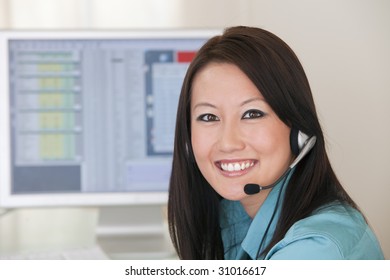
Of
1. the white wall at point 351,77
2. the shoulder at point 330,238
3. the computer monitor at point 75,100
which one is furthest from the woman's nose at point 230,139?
the computer monitor at point 75,100

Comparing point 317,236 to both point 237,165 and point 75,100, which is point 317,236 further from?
point 75,100

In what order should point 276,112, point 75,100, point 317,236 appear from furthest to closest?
point 75,100
point 276,112
point 317,236

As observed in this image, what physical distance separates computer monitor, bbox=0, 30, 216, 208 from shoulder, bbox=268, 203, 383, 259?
1.51ft

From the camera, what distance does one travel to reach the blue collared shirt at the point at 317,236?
523mm

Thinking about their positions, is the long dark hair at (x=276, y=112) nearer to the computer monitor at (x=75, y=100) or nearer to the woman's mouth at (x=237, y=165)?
the woman's mouth at (x=237, y=165)

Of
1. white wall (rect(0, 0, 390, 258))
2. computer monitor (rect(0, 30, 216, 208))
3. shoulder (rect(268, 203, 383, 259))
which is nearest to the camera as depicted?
shoulder (rect(268, 203, 383, 259))

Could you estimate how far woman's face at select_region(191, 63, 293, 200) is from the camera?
637 mm

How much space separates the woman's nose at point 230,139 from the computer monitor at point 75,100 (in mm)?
335

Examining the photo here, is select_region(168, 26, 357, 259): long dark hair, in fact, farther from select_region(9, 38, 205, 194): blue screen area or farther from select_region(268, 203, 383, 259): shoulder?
select_region(9, 38, 205, 194): blue screen area

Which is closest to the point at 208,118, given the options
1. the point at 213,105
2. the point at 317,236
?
the point at 213,105

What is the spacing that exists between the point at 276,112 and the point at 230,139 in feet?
0.22

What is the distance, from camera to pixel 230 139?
0.66m

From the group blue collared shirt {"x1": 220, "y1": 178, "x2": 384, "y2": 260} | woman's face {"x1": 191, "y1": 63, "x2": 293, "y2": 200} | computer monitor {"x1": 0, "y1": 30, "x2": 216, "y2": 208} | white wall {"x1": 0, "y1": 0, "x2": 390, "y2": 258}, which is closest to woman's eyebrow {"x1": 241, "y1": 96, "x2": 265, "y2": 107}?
woman's face {"x1": 191, "y1": 63, "x2": 293, "y2": 200}
